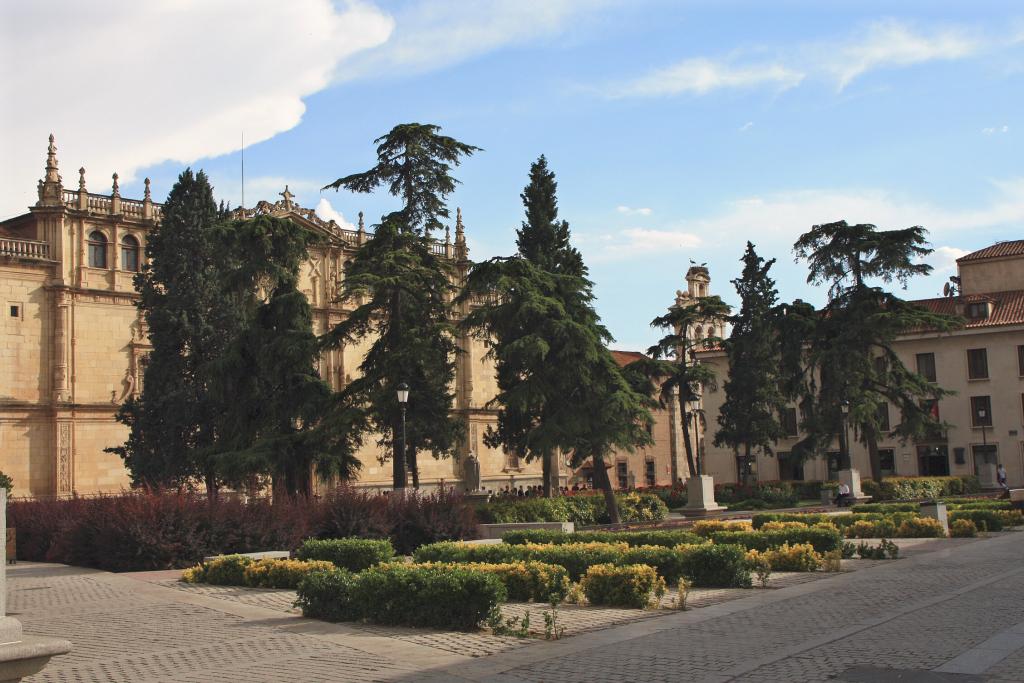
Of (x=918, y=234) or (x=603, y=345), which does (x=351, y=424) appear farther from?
(x=918, y=234)

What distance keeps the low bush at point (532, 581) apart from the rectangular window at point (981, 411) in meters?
52.1

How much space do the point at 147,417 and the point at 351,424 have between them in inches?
442

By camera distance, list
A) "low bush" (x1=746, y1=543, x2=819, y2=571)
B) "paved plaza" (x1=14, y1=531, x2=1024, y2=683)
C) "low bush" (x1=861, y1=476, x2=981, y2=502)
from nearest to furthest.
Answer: "paved plaza" (x1=14, y1=531, x2=1024, y2=683)
"low bush" (x1=746, y1=543, x2=819, y2=571)
"low bush" (x1=861, y1=476, x2=981, y2=502)

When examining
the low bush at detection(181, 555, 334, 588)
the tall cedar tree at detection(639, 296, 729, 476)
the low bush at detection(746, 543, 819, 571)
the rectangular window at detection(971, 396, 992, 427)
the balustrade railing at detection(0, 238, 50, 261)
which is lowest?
the low bush at detection(746, 543, 819, 571)

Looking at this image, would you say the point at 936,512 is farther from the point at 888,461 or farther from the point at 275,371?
the point at 888,461

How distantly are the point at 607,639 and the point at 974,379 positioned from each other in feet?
182

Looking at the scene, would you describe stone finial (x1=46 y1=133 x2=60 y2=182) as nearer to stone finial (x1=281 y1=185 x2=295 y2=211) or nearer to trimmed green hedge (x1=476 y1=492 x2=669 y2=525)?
stone finial (x1=281 y1=185 x2=295 y2=211)

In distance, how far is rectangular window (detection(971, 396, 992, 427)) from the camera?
59.0 meters

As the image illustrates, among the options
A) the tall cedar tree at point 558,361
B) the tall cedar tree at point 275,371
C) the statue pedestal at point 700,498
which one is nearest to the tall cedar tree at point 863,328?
the statue pedestal at point 700,498

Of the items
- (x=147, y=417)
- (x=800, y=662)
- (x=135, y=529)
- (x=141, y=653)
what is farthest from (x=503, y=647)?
→ (x=147, y=417)

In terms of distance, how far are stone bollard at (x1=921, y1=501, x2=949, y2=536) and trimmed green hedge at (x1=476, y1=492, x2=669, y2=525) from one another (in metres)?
11.3

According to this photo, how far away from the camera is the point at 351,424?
31016 millimetres

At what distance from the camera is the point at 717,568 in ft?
52.4

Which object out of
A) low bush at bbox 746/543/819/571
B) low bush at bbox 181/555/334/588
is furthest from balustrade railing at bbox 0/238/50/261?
low bush at bbox 746/543/819/571
